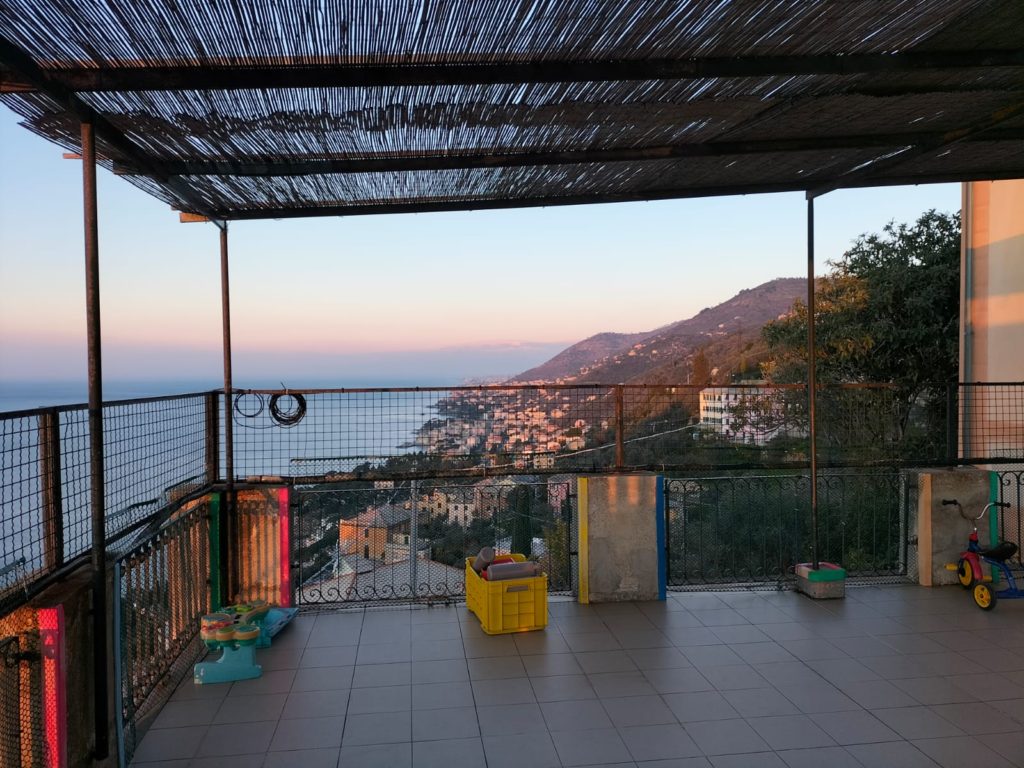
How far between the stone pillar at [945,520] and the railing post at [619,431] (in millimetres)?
Answer: 2507

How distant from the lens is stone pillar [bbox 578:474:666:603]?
5.69 m

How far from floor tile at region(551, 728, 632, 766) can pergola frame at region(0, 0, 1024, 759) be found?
1969 millimetres

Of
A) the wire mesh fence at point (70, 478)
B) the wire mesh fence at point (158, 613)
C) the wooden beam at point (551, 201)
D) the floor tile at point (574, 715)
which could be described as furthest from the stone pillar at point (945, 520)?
the wire mesh fence at point (70, 478)

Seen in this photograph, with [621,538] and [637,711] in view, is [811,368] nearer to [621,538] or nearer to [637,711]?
[621,538]

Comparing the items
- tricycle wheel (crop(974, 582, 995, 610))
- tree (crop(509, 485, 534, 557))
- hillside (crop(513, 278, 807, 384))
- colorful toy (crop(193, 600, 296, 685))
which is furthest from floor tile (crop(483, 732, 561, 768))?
hillside (crop(513, 278, 807, 384))

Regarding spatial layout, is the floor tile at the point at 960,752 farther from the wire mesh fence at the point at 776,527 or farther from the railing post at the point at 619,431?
the wire mesh fence at the point at 776,527

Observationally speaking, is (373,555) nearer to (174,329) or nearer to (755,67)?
(755,67)

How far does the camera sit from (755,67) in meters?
3.20

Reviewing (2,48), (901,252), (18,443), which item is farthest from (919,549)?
(901,252)

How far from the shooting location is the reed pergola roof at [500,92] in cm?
270

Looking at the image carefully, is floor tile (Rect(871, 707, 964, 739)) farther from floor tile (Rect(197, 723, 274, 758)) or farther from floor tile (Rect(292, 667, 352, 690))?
floor tile (Rect(197, 723, 274, 758))

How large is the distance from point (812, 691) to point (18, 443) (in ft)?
12.8

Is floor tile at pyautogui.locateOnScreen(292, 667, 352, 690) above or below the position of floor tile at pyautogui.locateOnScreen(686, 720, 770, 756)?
below

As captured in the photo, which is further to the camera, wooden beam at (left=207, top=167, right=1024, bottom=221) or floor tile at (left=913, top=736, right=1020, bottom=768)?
wooden beam at (left=207, top=167, right=1024, bottom=221)
